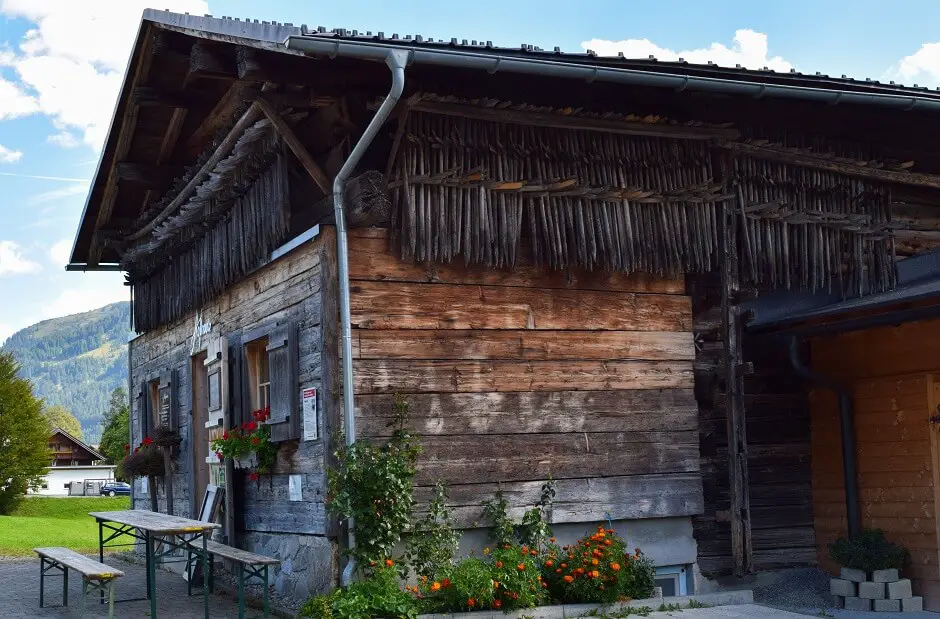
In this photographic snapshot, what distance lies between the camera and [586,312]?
392 inches

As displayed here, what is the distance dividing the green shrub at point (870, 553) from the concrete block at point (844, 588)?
0.15 metres

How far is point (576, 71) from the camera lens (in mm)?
8594

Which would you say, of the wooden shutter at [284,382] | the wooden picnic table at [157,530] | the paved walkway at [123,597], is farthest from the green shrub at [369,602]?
the wooden shutter at [284,382]

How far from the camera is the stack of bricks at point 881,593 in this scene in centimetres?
990

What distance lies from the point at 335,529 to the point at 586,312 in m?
2.98

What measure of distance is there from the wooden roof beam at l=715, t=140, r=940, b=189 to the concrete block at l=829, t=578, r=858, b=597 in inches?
159

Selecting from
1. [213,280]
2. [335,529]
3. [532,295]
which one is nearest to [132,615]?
[335,529]

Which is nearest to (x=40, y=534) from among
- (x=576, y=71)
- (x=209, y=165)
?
(x=209, y=165)

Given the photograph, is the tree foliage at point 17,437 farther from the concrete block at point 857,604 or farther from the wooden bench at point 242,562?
the concrete block at point 857,604

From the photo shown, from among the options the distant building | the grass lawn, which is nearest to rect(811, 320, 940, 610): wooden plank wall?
the grass lawn

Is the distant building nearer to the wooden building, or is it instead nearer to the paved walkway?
the paved walkway

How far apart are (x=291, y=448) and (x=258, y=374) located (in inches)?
59.1

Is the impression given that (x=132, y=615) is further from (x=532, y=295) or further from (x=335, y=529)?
(x=532, y=295)

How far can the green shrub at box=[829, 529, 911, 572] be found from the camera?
10000mm
